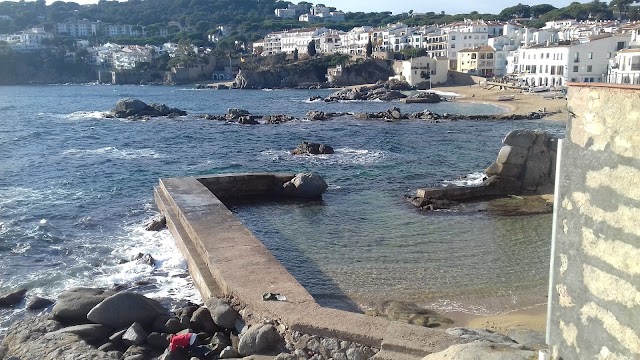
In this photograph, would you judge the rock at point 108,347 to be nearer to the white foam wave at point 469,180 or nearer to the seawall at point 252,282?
the seawall at point 252,282

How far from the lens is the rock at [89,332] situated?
31.7ft

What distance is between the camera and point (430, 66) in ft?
319

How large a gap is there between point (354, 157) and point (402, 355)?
2436 centimetres

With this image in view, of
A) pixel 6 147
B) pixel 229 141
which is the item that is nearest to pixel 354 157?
pixel 229 141

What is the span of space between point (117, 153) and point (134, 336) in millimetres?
27356

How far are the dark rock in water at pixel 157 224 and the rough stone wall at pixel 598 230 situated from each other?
47.8 feet

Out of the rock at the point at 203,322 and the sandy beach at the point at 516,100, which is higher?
the sandy beach at the point at 516,100

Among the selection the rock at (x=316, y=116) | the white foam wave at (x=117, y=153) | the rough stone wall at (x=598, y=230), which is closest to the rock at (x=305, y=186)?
the white foam wave at (x=117, y=153)

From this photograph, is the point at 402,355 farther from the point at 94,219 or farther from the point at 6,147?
the point at 6,147

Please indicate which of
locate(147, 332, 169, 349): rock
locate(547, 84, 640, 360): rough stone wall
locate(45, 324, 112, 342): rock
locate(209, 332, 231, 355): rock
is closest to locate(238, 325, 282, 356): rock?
locate(209, 332, 231, 355): rock

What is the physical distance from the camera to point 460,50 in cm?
10281

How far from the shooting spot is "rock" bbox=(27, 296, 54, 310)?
12.0 meters

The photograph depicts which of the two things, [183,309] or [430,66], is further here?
[430,66]

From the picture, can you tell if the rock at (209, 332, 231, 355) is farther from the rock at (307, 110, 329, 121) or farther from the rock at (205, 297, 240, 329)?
the rock at (307, 110, 329, 121)
